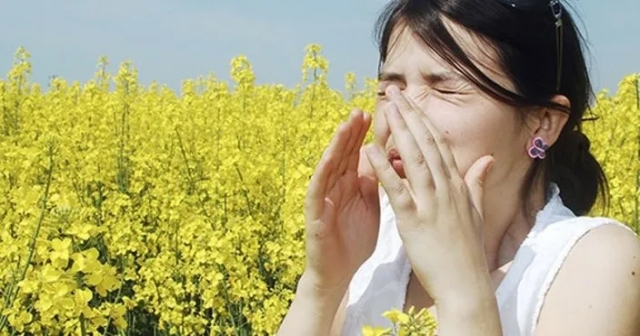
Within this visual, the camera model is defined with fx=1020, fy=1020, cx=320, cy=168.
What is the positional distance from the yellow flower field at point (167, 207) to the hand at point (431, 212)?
1.95 feet

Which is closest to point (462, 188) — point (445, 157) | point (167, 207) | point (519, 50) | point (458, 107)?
point (445, 157)

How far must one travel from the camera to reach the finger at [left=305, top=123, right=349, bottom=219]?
4.31ft

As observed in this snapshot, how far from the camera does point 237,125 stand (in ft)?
17.5

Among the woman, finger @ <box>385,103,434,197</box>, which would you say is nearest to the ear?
the woman

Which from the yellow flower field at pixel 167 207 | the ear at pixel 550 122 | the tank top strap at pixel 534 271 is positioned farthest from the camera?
the yellow flower field at pixel 167 207

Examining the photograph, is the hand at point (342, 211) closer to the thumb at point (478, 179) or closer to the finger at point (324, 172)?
the finger at point (324, 172)

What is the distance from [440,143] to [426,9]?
0.30 m

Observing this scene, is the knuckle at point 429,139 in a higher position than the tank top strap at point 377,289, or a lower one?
higher

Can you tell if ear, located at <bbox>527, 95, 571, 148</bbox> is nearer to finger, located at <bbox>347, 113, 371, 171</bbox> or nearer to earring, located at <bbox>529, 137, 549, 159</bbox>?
earring, located at <bbox>529, 137, 549, 159</bbox>

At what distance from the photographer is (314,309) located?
1.41 meters

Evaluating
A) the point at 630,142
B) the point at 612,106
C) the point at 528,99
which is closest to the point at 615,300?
the point at 528,99

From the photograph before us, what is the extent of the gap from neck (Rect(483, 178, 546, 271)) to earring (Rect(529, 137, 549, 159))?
5 cm

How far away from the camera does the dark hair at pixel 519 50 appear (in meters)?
1.34

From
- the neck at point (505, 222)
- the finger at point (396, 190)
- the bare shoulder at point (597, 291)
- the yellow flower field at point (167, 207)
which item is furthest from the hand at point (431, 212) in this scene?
the yellow flower field at point (167, 207)
